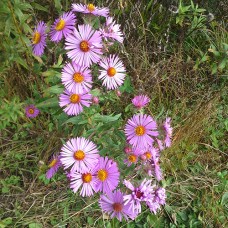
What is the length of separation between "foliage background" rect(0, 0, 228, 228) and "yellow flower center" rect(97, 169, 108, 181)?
205mm

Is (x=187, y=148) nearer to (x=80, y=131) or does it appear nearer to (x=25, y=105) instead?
(x=80, y=131)

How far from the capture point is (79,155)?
121 cm

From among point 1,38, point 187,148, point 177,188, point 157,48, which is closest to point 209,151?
point 187,148

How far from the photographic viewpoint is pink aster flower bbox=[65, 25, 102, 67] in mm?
1179

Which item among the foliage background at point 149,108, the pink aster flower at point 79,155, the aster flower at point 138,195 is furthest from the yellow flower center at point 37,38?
the aster flower at point 138,195

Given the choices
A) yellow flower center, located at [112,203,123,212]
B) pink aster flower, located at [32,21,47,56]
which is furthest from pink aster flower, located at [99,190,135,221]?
pink aster flower, located at [32,21,47,56]

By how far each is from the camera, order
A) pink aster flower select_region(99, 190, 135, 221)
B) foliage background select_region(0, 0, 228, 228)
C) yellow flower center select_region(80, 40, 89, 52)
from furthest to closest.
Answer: foliage background select_region(0, 0, 228, 228) → pink aster flower select_region(99, 190, 135, 221) → yellow flower center select_region(80, 40, 89, 52)

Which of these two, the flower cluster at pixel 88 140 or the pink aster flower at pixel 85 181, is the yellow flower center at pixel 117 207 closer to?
the flower cluster at pixel 88 140

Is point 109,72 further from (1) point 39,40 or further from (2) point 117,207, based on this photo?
(2) point 117,207

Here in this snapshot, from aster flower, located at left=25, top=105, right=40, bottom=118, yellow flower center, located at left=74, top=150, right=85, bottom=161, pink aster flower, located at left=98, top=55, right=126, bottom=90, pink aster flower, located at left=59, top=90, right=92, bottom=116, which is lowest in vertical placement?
yellow flower center, located at left=74, top=150, right=85, bottom=161

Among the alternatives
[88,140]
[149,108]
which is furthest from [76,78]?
[149,108]

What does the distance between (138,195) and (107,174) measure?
129 millimetres

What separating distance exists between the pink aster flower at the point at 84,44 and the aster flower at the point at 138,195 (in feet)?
1.48

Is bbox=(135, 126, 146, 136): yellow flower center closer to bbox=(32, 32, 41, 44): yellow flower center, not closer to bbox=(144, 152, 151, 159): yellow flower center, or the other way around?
bbox=(144, 152, 151, 159): yellow flower center
